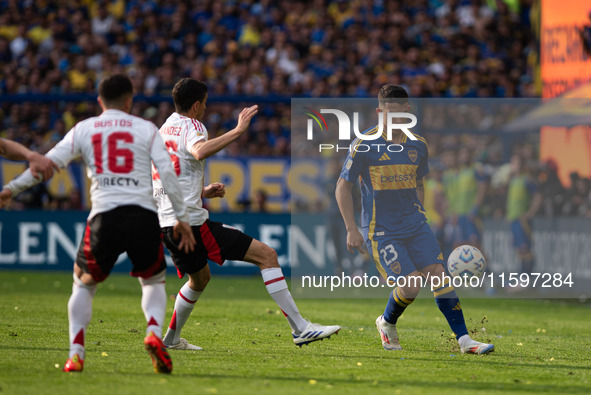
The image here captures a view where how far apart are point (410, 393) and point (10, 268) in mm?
11834

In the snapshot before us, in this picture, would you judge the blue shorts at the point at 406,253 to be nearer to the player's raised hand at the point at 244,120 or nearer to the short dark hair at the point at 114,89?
the player's raised hand at the point at 244,120

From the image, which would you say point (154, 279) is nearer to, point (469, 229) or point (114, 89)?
point (114, 89)

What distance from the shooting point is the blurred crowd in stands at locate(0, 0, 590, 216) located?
19.2m

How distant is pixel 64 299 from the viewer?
1178 centimetres

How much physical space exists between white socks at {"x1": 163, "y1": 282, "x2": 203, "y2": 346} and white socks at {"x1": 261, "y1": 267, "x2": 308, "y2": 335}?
718mm

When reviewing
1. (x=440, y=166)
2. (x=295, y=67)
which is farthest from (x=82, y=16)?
(x=440, y=166)

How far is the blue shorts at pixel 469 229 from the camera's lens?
48.4ft

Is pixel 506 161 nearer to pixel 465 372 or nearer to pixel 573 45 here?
pixel 573 45

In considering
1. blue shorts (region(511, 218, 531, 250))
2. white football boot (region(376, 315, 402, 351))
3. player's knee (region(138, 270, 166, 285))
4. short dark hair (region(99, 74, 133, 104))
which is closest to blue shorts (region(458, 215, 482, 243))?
blue shorts (region(511, 218, 531, 250))

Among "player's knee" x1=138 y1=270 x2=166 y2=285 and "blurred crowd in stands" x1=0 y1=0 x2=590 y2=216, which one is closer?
"player's knee" x1=138 y1=270 x2=166 y2=285

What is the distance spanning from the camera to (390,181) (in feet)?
25.6

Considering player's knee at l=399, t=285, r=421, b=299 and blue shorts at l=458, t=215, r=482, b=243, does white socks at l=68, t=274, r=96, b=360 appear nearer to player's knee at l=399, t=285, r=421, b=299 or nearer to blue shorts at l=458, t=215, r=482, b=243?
player's knee at l=399, t=285, r=421, b=299

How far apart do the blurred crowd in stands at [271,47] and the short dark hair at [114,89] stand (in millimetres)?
10628

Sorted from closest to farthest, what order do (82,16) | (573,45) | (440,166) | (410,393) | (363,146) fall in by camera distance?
(410,393) → (363,146) → (573,45) → (440,166) → (82,16)
